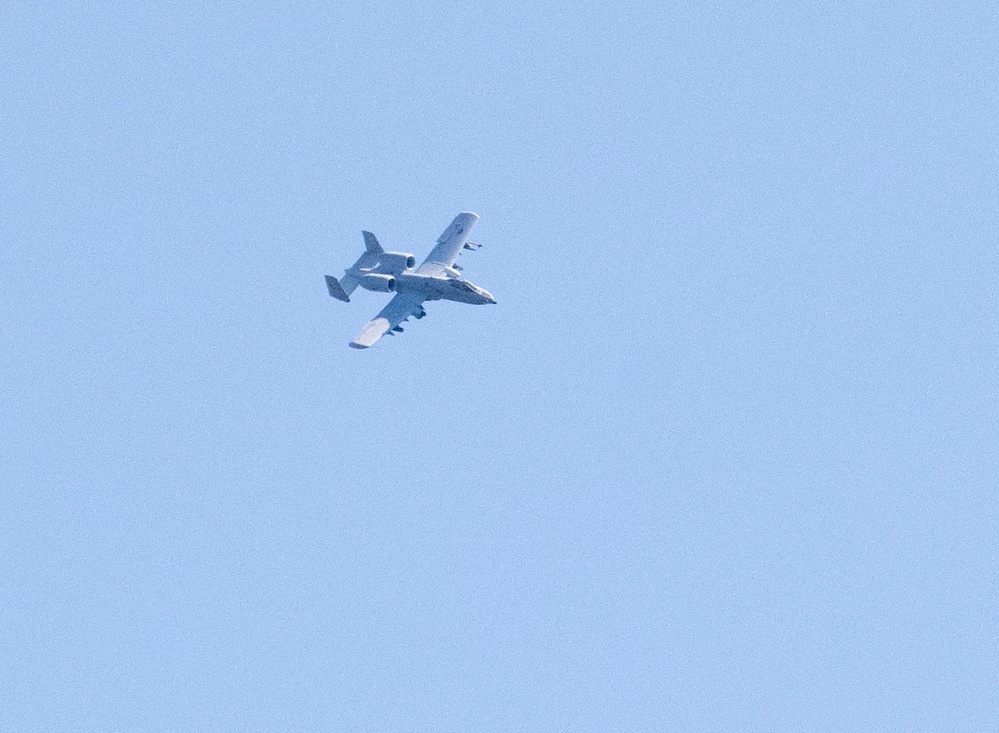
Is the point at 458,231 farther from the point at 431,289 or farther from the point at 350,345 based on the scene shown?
the point at 350,345

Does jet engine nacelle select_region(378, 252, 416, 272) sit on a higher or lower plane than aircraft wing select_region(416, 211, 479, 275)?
lower

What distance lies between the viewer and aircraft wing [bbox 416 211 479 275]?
19162 centimetres

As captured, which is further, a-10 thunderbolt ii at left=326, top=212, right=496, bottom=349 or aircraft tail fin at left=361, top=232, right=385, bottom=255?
aircraft tail fin at left=361, top=232, right=385, bottom=255

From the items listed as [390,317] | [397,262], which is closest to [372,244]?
[397,262]

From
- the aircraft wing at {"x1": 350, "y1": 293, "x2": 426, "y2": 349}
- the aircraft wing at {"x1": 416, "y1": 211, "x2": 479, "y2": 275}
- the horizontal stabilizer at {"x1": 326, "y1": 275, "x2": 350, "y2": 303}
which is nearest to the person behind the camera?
the aircraft wing at {"x1": 350, "y1": 293, "x2": 426, "y2": 349}

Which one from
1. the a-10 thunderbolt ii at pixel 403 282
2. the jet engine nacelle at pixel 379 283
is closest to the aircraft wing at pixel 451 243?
the a-10 thunderbolt ii at pixel 403 282

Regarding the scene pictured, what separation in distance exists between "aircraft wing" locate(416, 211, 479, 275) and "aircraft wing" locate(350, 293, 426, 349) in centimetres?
520

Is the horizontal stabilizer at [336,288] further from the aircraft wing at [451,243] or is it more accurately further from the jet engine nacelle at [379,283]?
the aircraft wing at [451,243]

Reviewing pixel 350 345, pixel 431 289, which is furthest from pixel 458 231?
pixel 350 345

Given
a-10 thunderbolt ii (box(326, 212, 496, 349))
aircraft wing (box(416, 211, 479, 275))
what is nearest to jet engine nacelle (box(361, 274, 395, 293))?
a-10 thunderbolt ii (box(326, 212, 496, 349))

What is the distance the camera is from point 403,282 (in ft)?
613

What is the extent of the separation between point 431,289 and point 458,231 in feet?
38.5

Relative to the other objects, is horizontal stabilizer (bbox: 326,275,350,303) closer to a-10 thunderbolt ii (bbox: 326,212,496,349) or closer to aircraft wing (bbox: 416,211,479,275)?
a-10 thunderbolt ii (bbox: 326,212,496,349)

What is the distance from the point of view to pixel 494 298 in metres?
185
